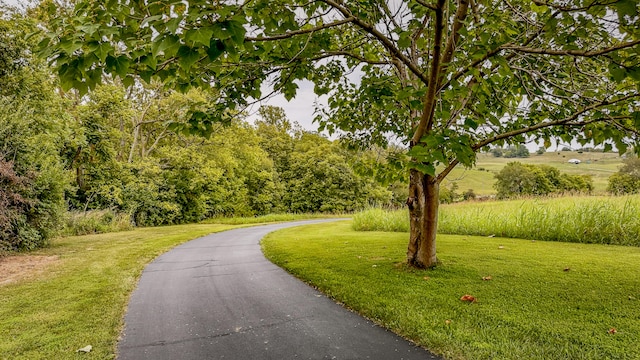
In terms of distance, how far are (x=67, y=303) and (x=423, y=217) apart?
18.8 feet

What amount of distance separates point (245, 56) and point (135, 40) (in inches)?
85.5

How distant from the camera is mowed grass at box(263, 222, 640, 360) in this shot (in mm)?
3037

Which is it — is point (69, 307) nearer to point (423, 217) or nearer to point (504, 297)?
point (423, 217)

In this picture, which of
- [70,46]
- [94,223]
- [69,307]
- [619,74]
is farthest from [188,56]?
[94,223]

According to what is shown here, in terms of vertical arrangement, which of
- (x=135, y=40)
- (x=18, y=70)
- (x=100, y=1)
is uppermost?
(x=18, y=70)

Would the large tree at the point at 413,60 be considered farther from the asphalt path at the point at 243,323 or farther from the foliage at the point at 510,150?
the asphalt path at the point at 243,323

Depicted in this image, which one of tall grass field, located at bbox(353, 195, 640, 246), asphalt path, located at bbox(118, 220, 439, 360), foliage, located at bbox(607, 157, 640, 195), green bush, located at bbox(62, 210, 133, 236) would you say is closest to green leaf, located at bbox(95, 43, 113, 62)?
asphalt path, located at bbox(118, 220, 439, 360)

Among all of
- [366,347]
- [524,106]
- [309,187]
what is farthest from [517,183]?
[366,347]

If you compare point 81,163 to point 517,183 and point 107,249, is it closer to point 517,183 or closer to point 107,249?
point 107,249

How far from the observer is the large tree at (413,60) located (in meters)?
2.34

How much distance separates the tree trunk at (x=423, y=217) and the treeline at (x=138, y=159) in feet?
3.10

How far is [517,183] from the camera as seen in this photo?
4669 cm

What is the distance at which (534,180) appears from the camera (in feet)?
153

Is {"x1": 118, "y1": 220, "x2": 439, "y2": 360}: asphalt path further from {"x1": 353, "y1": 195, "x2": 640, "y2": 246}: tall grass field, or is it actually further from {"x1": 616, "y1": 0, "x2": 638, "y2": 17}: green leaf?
{"x1": 353, "y1": 195, "x2": 640, "y2": 246}: tall grass field
